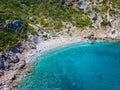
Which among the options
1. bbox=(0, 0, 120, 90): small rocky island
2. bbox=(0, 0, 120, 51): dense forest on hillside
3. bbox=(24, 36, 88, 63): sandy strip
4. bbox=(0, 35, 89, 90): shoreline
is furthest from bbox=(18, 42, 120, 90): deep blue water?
bbox=(0, 0, 120, 51): dense forest on hillside

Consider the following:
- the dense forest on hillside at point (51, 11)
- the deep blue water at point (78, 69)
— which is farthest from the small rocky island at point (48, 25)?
the deep blue water at point (78, 69)

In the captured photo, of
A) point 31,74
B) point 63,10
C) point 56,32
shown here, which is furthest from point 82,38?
point 31,74

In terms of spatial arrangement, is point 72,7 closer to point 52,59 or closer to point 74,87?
point 52,59

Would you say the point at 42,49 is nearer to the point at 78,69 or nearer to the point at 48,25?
the point at 48,25

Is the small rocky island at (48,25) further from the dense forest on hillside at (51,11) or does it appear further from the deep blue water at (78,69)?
the deep blue water at (78,69)

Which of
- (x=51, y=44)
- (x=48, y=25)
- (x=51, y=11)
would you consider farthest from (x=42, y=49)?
(x=51, y=11)

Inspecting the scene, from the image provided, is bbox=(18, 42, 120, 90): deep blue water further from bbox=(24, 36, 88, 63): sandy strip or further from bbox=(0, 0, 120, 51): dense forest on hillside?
bbox=(0, 0, 120, 51): dense forest on hillside
